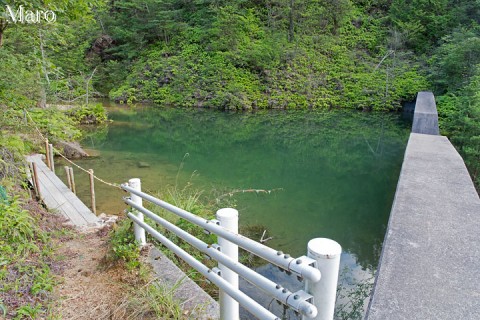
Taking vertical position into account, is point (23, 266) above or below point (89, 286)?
above

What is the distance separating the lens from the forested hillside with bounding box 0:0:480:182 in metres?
19.7

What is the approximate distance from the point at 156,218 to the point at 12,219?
1518 millimetres

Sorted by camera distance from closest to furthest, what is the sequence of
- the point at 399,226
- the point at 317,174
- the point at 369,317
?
1. the point at 369,317
2. the point at 399,226
3. the point at 317,174

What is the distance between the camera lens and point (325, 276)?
4.14ft

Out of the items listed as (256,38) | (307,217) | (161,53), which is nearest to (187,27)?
(161,53)

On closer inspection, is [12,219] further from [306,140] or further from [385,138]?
[385,138]

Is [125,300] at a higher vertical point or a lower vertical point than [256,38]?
lower

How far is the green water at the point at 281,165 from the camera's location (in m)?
6.17

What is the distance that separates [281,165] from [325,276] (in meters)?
9.08

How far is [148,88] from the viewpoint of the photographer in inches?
910

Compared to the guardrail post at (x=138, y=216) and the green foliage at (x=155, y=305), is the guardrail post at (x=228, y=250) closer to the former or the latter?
the green foliage at (x=155, y=305)

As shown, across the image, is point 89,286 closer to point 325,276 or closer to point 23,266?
point 23,266

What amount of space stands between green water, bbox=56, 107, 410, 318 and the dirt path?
2322mm

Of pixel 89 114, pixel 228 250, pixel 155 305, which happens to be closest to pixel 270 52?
pixel 89 114
